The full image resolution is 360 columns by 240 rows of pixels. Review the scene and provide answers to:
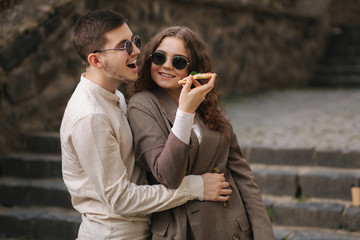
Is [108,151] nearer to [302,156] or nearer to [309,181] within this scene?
[309,181]

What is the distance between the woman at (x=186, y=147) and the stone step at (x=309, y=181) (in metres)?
1.47

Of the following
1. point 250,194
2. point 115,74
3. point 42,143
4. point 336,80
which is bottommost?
point 336,80

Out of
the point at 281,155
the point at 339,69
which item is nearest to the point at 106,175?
the point at 281,155

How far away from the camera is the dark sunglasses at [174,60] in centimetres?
229

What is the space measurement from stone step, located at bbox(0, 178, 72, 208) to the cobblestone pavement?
1553mm

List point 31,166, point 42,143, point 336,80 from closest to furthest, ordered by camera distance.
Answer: point 31,166 < point 42,143 < point 336,80

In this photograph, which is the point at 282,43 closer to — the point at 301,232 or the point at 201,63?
the point at 301,232

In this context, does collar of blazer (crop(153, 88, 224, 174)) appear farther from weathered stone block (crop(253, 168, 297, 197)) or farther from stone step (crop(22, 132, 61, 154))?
stone step (crop(22, 132, 61, 154))

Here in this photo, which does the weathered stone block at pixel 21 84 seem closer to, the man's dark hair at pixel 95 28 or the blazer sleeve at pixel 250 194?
the man's dark hair at pixel 95 28

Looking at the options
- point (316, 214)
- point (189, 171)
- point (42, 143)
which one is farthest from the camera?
point (42, 143)

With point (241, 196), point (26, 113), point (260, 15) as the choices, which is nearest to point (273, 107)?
point (260, 15)

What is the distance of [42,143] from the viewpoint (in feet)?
14.4

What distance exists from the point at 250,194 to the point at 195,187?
35 centimetres

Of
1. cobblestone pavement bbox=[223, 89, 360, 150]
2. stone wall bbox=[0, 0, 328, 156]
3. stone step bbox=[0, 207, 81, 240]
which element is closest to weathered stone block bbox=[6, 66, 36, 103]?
stone wall bbox=[0, 0, 328, 156]
